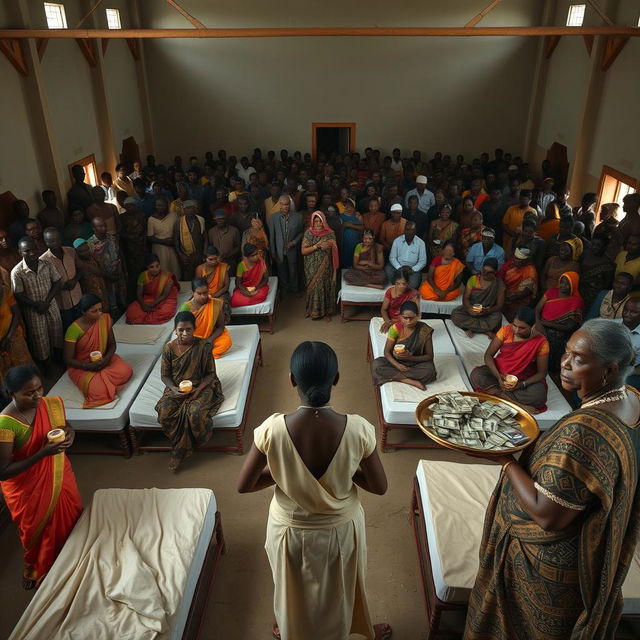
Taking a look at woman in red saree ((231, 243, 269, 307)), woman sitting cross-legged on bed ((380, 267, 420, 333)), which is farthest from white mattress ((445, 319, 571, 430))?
woman in red saree ((231, 243, 269, 307))

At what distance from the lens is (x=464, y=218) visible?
28.3ft

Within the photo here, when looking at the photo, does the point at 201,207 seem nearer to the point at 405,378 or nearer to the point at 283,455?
the point at 405,378

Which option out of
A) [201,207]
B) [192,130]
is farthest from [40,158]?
[192,130]

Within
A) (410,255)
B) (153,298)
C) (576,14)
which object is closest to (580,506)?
(410,255)

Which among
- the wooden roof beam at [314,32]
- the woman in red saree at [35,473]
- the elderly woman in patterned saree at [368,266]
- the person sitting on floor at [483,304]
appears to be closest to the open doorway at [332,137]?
the wooden roof beam at [314,32]

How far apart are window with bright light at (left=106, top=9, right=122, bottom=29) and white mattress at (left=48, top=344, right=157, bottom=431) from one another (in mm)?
8720

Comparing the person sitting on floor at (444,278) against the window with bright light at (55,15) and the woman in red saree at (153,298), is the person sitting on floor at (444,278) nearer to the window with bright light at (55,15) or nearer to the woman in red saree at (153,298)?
the woman in red saree at (153,298)

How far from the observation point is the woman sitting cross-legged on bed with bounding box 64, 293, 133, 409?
539cm

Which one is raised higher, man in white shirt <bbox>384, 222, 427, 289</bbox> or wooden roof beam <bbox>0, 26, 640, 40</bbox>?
wooden roof beam <bbox>0, 26, 640, 40</bbox>

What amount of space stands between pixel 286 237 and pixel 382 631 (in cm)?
586

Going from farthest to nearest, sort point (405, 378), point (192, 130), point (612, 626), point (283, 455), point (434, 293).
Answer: point (192, 130), point (434, 293), point (405, 378), point (612, 626), point (283, 455)

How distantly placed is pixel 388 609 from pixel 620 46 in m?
10.4

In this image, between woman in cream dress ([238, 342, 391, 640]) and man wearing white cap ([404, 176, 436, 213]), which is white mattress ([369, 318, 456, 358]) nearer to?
man wearing white cap ([404, 176, 436, 213])

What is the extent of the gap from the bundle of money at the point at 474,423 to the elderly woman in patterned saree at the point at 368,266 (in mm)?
4423
